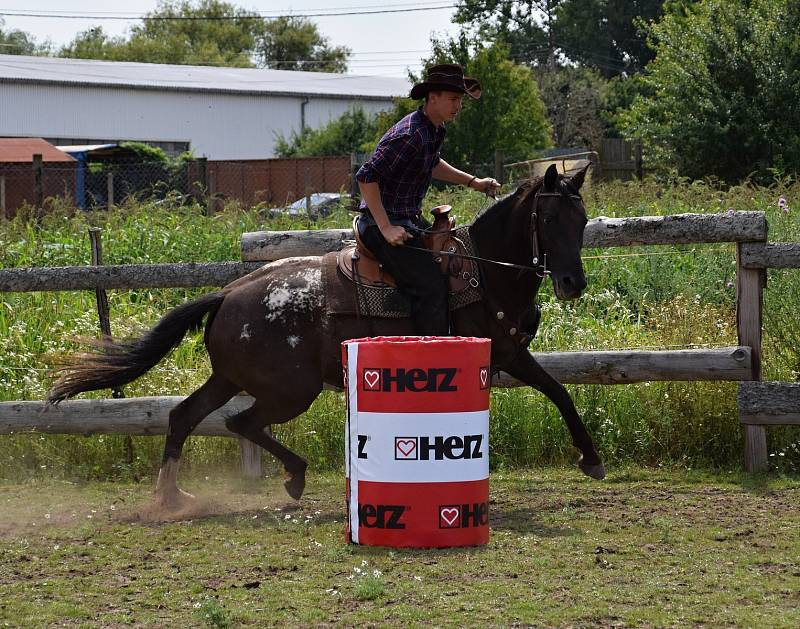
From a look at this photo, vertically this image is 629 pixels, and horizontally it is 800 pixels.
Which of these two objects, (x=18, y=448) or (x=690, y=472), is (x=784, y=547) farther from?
(x=18, y=448)

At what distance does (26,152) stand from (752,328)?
2998 cm

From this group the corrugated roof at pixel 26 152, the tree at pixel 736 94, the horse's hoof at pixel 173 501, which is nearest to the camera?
the horse's hoof at pixel 173 501

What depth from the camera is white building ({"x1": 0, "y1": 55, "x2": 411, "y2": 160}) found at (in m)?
47.3

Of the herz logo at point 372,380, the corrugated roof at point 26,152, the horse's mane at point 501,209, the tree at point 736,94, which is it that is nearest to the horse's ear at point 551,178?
the horse's mane at point 501,209

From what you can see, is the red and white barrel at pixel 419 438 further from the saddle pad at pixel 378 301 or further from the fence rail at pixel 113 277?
the fence rail at pixel 113 277

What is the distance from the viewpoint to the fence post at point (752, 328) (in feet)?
25.7

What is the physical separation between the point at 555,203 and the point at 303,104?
4887 cm

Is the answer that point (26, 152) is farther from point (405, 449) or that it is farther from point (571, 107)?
point (405, 449)

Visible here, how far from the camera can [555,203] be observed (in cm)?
652

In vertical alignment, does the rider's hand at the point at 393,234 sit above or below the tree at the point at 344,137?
below

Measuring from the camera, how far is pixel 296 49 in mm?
87375

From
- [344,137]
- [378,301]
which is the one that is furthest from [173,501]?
[344,137]

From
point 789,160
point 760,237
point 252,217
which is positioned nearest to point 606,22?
point 789,160

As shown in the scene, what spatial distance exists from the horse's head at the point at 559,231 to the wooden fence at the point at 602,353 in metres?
1.34
